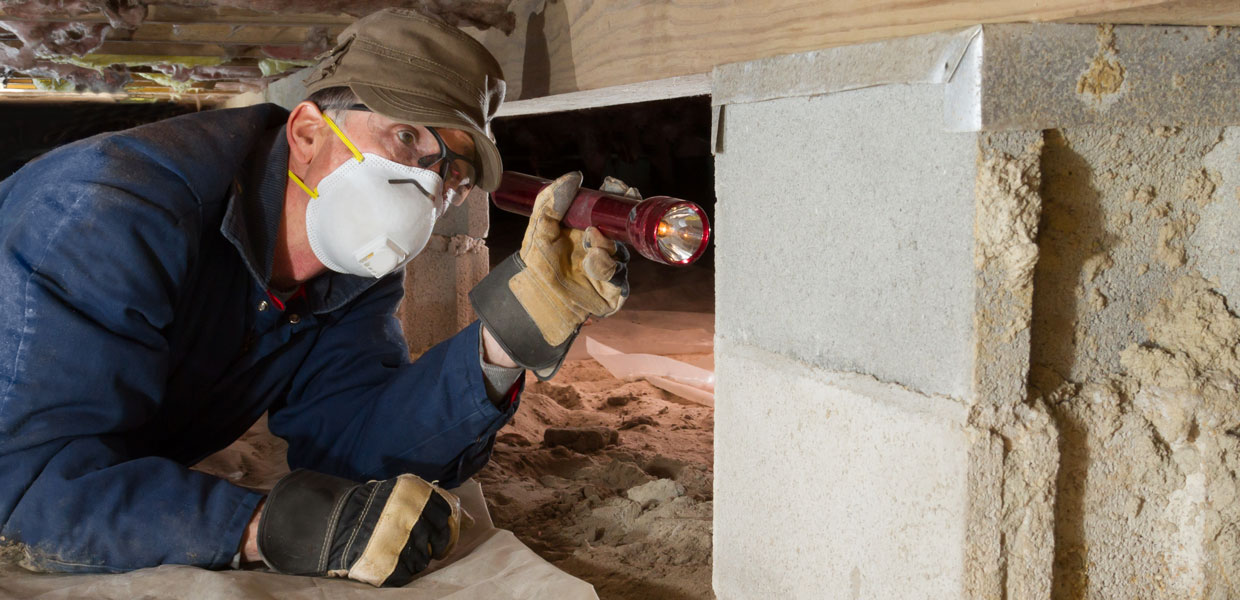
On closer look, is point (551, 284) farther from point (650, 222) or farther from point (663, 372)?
point (663, 372)

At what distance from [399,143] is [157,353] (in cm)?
68

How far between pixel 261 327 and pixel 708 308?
16.4 feet

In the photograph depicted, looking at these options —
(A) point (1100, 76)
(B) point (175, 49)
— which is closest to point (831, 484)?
(A) point (1100, 76)

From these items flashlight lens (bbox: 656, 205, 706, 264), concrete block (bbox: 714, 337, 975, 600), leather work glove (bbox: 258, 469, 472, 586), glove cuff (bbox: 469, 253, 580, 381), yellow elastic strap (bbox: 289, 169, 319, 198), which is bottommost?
leather work glove (bbox: 258, 469, 472, 586)

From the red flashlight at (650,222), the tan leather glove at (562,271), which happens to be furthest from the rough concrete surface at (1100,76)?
→ the tan leather glove at (562,271)

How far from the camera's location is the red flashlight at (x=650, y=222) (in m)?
1.71

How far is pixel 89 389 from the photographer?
176 cm

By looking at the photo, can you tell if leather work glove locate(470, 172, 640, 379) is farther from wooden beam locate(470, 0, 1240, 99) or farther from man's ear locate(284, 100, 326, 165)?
man's ear locate(284, 100, 326, 165)

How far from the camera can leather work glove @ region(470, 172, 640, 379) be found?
1.95 m

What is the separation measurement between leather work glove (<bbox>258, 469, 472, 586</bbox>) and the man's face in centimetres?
71

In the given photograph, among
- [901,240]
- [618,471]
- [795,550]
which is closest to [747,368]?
[795,550]

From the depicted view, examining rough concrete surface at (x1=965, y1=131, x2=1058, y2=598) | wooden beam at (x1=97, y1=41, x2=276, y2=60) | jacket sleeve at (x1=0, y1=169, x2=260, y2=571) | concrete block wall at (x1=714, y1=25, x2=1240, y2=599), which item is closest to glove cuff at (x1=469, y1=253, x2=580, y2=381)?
jacket sleeve at (x1=0, y1=169, x2=260, y2=571)

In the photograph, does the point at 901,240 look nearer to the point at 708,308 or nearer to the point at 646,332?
the point at 646,332

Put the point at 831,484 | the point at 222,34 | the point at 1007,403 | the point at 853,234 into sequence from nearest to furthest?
the point at 1007,403 → the point at 853,234 → the point at 831,484 → the point at 222,34
